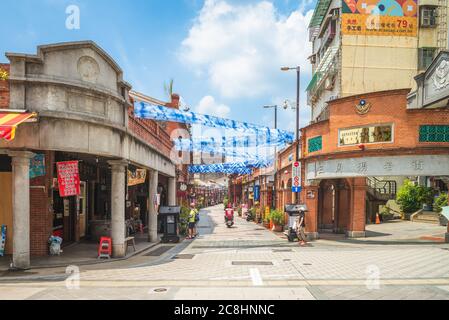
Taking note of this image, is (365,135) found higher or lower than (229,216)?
higher

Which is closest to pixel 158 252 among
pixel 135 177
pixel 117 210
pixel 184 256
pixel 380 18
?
pixel 184 256

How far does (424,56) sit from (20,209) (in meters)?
32.4

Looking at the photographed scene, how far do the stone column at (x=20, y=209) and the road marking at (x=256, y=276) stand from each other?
270 inches

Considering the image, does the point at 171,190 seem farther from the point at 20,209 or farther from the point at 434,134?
the point at 434,134

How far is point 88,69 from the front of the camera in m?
12.5

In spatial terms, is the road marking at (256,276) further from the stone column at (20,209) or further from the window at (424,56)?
the window at (424,56)

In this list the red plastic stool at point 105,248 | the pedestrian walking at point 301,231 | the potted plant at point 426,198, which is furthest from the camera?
the potted plant at point 426,198

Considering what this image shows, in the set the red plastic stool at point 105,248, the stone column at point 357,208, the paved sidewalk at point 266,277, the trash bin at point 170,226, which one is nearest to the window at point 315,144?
the stone column at point 357,208

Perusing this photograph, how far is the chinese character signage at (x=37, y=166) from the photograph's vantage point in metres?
13.1

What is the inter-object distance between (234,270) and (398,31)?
93.5 ft

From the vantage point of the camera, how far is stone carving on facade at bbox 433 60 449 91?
18.0 meters

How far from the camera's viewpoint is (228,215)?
95.1ft
